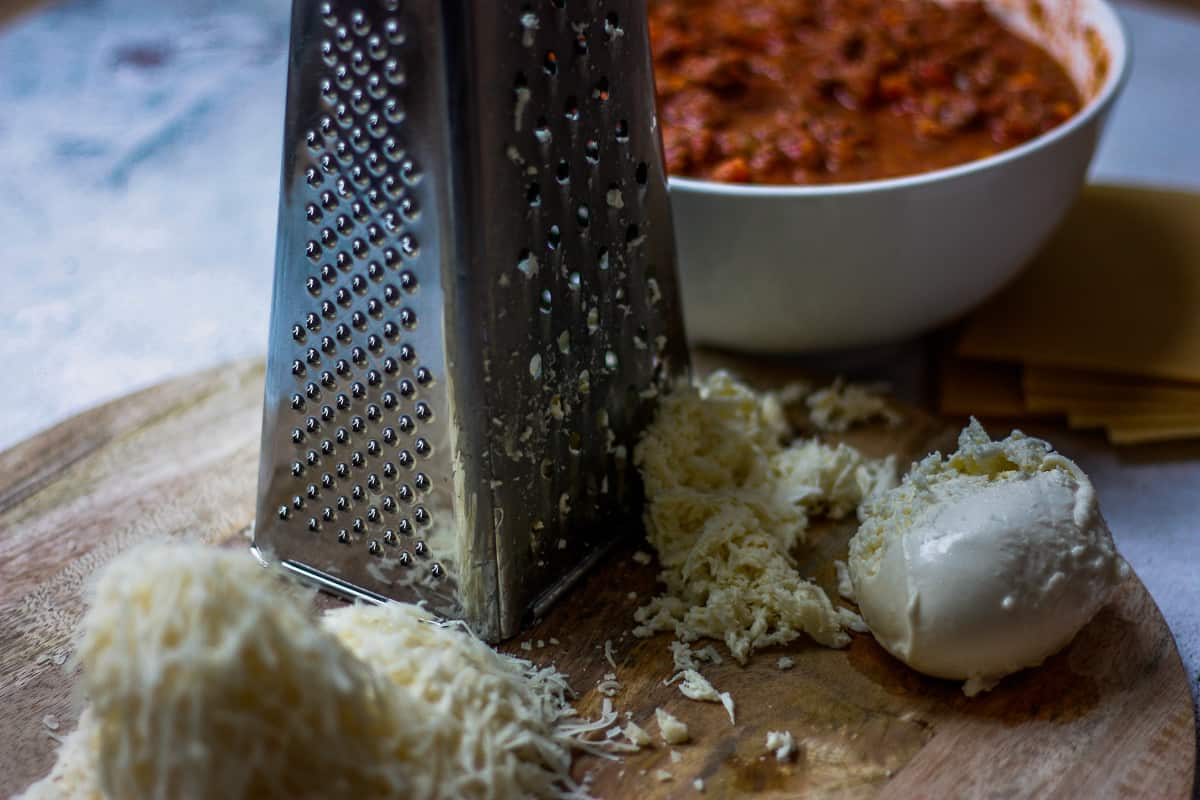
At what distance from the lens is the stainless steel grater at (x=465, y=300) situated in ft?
4.49

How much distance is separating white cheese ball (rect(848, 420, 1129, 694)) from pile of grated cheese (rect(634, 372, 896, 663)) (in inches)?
4.6

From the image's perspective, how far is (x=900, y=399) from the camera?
2.11 meters

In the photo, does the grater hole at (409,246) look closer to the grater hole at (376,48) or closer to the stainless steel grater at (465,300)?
the stainless steel grater at (465,300)

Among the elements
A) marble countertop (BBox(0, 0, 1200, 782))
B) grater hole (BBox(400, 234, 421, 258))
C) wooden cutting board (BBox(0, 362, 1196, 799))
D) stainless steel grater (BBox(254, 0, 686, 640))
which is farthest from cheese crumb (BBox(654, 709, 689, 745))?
marble countertop (BBox(0, 0, 1200, 782))

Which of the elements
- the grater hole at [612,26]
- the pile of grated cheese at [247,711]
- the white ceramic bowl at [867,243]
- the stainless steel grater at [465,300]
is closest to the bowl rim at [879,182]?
the white ceramic bowl at [867,243]

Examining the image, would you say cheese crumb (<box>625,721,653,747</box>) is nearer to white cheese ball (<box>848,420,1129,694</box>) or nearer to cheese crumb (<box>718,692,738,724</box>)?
cheese crumb (<box>718,692,738,724</box>)

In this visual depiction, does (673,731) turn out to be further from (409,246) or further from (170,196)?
(170,196)

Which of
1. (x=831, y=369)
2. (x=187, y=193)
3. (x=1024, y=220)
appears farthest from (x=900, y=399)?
(x=187, y=193)

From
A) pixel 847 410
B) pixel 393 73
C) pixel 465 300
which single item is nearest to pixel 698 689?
pixel 465 300

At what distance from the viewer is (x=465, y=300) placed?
4.66 ft

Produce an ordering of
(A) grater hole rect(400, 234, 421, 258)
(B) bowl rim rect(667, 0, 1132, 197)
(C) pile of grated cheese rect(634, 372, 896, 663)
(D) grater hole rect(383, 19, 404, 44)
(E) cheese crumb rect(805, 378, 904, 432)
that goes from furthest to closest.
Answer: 1. (E) cheese crumb rect(805, 378, 904, 432)
2. (B) bowl rim rect(667, 0, 1132, 197)
3. (C) pile of grated cheese rect(634, 372, 896, 663)
4. (A) grater hole rect(400, 234, 421, 258)
5. (D) grater hole rect(383, 19, 404, 44)

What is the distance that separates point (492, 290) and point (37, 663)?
2.42 ft

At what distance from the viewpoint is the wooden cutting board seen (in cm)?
138

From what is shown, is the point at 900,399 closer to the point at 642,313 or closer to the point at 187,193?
the point at 642,313
